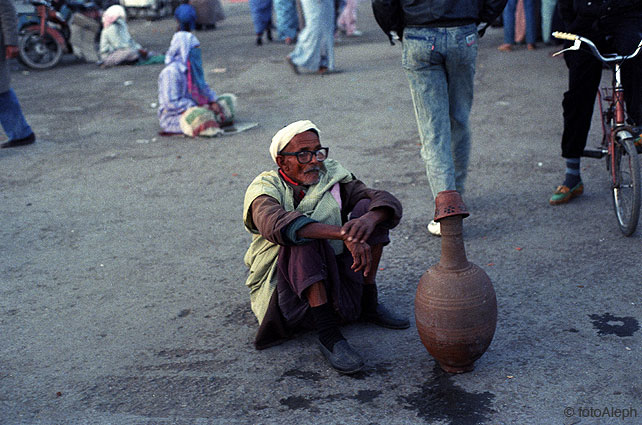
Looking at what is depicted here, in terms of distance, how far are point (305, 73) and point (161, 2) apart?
13314mm

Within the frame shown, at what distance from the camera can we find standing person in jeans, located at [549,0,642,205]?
4.93 m

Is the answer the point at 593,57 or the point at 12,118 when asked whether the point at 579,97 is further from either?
the point at 12,118

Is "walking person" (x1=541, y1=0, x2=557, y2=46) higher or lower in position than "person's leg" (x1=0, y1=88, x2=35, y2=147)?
higher

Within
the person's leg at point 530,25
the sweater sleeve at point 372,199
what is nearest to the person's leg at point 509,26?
the person's leg at point 530,25

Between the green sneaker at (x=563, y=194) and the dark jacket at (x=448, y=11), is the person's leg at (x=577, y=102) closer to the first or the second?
the green sneaker at (x=563, y=194)

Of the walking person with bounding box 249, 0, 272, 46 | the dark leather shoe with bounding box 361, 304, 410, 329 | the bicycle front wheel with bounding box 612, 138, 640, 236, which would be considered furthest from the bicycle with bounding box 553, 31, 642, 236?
the walking person with bounding box 249, 0, 272, 46

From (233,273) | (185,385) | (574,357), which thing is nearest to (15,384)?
(185,385)

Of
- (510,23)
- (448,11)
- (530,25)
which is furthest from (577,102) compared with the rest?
(510,23)

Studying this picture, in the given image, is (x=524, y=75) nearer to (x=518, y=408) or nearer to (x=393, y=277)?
(x=393, y=277)

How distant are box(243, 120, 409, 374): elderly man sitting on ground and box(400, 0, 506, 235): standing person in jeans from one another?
129cm

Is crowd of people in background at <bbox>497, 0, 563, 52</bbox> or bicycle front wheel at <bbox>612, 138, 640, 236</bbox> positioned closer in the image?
bicycle front wheel at <bbox>612, 138, 640, 236</bbox>

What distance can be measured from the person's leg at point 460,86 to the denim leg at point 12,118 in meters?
5.13

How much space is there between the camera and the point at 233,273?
4.78 m

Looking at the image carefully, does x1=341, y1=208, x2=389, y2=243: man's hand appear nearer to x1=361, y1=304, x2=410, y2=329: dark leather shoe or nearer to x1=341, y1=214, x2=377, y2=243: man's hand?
x1=341, y1=214, x2=377, y2=243: man's hand
